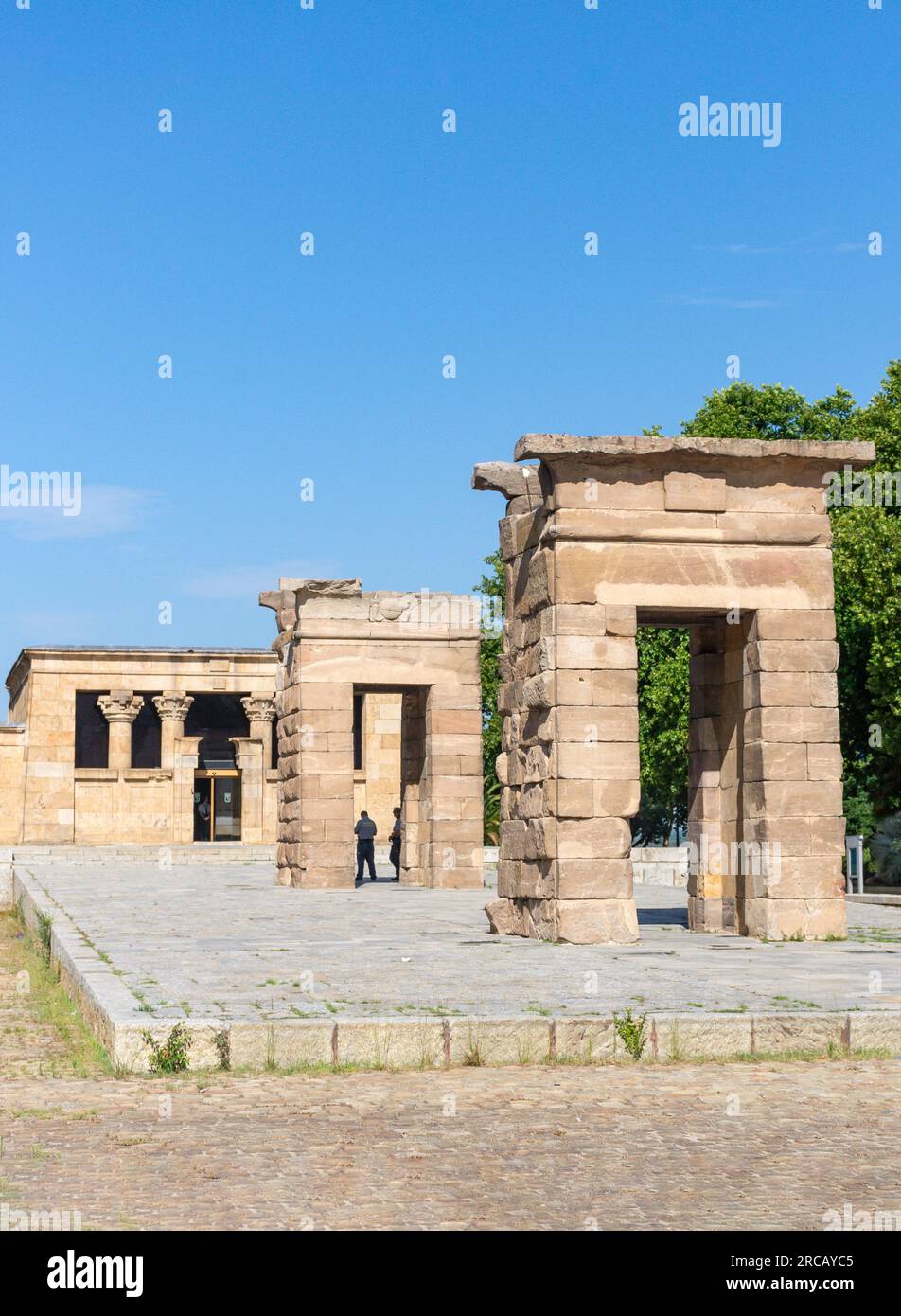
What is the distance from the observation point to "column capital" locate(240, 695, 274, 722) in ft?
158

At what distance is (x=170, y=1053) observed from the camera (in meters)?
7.97

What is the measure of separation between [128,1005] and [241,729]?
159 ft

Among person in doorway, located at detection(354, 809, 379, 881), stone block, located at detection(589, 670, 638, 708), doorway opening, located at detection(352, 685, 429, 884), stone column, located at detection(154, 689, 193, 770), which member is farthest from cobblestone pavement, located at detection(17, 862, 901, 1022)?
stone column, located at detection(154, 689, 193, 770)

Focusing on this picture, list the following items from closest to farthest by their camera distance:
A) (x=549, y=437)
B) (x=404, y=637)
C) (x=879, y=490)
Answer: (x=549, y=437)
(x=404, y=637)
(x=879, y=490)

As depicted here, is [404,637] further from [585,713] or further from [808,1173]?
[808,1173]

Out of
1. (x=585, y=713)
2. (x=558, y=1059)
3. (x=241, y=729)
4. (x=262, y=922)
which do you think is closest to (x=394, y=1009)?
(x=558, y=1059)

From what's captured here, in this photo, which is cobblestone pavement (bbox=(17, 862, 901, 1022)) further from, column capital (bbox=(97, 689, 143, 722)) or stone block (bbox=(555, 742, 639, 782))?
column capital (bbox=(97, 689, 143, 722))

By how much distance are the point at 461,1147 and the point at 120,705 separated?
140ft

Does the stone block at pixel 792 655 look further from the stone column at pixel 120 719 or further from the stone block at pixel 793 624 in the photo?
the stone column at pixel 120 719

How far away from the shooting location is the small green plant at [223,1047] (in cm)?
806

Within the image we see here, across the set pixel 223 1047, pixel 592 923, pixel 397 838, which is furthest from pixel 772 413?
pixel 223 1047

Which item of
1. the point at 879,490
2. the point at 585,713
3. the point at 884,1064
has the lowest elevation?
the point at 884,1064

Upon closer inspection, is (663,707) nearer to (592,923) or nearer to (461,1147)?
(592,923)
